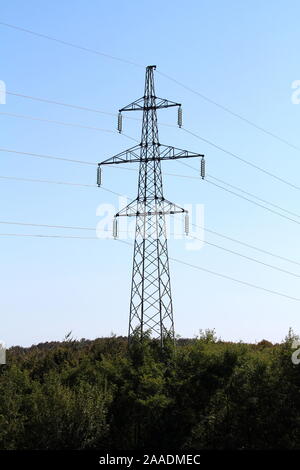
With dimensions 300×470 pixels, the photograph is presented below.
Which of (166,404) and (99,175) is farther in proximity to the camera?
(166,404)

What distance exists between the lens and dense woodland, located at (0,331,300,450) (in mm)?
49219

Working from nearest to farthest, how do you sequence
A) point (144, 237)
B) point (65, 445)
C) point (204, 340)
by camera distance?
point (144, 237), point (65, 445), point (204, 340)

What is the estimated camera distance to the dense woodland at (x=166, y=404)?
4922cm

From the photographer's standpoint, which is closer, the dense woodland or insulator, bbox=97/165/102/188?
insulator, bbox=97/165/102/188

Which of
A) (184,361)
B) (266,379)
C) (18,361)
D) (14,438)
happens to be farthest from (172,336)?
(18,361)

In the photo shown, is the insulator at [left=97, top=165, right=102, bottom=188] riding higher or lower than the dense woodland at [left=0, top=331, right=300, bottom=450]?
higher

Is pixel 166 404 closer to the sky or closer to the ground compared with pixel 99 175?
closer to the ground

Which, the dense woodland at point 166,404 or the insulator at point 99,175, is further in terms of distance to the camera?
the dense woodland at point 166,404

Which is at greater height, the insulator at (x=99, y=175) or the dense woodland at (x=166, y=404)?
the insulator at (x=99, y=175)

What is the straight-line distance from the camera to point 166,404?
5216 cm

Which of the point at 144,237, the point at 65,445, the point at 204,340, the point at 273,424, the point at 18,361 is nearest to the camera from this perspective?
the point at 144,237

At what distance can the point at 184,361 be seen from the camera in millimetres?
54469
